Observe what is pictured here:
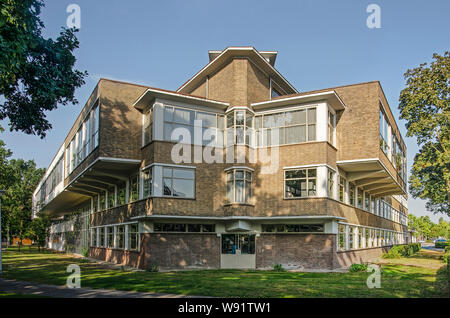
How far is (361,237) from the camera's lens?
3014 centimetres

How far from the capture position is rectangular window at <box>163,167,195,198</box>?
22641 mm

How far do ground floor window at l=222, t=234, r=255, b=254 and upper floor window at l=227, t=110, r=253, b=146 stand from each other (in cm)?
559

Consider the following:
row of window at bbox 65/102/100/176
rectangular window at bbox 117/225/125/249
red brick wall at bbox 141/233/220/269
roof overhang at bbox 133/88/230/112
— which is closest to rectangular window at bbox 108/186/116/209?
rectangular window at bbox 117/225/125/249

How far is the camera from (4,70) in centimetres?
1347

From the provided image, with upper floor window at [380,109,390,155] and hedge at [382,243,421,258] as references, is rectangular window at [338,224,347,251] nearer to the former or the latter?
upper floor window at [380,109,390,155]

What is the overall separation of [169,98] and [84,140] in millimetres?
9397

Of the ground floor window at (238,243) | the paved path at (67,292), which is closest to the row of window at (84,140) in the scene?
the ground floor window at (238,243)

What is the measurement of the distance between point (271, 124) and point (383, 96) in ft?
28.4

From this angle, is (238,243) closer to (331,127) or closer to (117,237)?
(331,127)

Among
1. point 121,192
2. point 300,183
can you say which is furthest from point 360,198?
point 121,192

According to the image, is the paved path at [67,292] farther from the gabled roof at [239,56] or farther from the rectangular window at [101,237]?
the rectangular window at [101,237]
